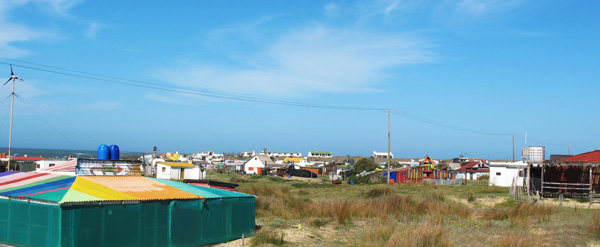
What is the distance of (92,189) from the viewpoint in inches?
587

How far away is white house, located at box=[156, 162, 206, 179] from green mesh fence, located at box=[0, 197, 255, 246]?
49.7 metres

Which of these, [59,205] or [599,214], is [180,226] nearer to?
[59,205]

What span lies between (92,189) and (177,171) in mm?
52195

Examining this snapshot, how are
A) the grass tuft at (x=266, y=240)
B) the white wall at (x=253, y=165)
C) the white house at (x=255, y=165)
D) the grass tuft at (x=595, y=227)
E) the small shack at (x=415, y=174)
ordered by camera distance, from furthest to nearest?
the white wall at (x=253, y=165), the white house at (x=255, y=165), the small shack at (x=415, y=174), the grass tuft at (x=595, y=227), the grass tuft at (x=266, y=240)

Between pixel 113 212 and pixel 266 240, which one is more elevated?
pixel 113 212

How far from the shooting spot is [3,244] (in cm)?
1510

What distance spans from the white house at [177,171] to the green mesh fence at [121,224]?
49.7m

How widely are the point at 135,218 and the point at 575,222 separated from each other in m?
18.9

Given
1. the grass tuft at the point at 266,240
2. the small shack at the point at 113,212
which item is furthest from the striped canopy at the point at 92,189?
the grass tuft at the point at 266,240

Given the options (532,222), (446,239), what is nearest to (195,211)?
(446,239)

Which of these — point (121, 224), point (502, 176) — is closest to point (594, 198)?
point (502, 176)

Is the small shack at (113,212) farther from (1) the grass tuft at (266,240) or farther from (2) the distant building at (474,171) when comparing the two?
(2) the distant building at (474,171)

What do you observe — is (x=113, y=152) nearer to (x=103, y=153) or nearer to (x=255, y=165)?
(x=103, y=153)

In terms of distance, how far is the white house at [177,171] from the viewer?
215 ft
